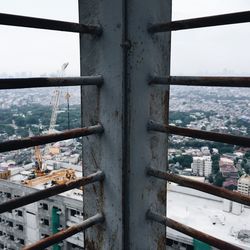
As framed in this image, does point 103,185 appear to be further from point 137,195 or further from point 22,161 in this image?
point 22,161

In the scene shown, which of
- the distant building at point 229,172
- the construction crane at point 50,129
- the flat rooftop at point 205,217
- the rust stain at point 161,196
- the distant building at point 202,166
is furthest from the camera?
the construction crane at point 50,129

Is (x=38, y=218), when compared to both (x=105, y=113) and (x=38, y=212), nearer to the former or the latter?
(x=38, y=212)

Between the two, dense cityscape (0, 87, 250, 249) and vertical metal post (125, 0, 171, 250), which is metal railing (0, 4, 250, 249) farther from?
dense cityscape (0, 87, 250, 249)

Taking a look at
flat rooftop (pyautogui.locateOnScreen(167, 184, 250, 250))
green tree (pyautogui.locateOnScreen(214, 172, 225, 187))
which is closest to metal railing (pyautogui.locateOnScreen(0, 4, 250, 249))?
flat rooftop (pyautogui.locateOnScreen(167, 184, 250, 250))

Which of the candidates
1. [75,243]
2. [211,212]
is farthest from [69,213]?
[211,212]

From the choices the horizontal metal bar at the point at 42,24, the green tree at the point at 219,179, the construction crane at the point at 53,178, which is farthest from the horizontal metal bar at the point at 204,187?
the construction crane at the point at 53,178

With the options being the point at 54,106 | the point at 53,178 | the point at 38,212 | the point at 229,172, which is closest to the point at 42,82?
the point at 229,172

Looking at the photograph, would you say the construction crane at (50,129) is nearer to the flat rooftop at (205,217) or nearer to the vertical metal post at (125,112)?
the flat rooftop at (205,217)
